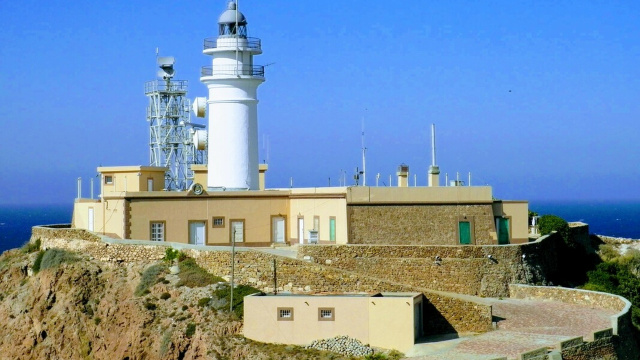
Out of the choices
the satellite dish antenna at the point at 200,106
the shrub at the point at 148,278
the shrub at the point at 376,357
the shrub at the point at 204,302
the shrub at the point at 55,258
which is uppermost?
the satellite dish antenna at the point at 200,106

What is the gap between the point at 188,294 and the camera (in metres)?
32.2

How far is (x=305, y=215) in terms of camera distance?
1463 inches

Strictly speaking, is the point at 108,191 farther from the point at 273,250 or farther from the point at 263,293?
the point at 263,293

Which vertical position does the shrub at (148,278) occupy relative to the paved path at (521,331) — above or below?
above

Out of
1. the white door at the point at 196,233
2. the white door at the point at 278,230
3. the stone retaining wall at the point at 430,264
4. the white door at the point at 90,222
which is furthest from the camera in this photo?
the white door at the point at 90,222

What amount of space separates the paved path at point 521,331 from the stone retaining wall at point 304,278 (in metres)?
0.96

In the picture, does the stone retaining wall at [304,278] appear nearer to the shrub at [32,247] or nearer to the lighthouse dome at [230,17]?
the shrub at [32,247]

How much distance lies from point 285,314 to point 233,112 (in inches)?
484

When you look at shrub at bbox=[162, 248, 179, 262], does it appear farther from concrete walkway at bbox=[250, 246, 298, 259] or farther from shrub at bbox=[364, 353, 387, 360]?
shrub at bbox=[364, 353, 387, 360]

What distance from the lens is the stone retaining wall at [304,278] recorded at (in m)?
30.3

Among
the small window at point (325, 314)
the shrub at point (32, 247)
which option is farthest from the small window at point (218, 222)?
the small window at point (325, 314)

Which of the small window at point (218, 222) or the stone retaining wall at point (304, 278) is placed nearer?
the stone retaining wall at point (304, 278)

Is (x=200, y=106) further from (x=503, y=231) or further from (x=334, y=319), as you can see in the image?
(x=334, y=319)

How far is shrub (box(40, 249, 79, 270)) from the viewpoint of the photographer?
36.3 metres
